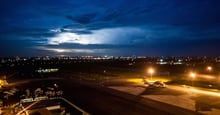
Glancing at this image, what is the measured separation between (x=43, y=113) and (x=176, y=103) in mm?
19339

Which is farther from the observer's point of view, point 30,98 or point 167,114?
point 30,98

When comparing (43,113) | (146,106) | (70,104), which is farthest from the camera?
(70,104)

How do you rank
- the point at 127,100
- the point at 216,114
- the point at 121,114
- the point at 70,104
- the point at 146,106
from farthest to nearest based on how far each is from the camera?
1. the point at 127,100
2. the point at 70,104
3. the point at 146,106
4. the point at 121,114
5. the point at 216,114

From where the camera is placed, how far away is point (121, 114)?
85.1 feet

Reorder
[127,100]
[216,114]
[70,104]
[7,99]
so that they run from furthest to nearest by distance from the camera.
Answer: [7,99], [127,100], [70,104], [216,114]

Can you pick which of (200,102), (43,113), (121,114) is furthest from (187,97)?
(43,113)

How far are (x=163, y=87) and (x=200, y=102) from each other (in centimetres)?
1492

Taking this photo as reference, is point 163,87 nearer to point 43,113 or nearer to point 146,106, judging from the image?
point 146,106

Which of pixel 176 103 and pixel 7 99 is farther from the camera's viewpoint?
pixel 7 99

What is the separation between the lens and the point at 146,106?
2930 cm

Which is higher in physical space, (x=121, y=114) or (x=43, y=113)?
(x=43, y=113)

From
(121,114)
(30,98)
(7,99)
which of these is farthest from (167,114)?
(7,99)

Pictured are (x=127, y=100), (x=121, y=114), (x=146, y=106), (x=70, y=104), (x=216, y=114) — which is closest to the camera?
(x=216, y=114)

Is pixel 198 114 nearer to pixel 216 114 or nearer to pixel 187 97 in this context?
pixel 216 114
